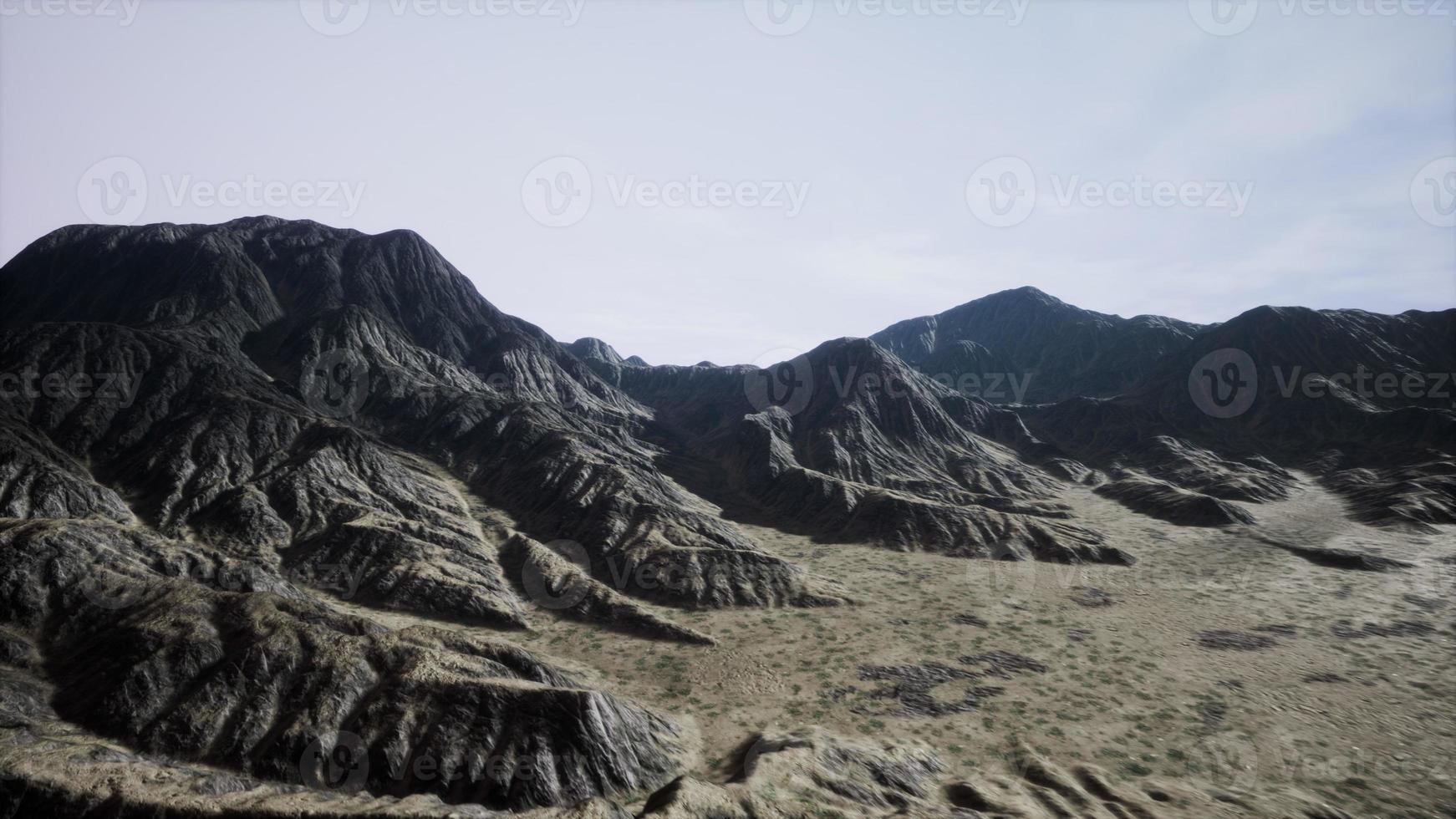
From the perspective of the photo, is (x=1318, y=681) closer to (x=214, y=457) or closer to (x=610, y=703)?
(x=610, y=703)

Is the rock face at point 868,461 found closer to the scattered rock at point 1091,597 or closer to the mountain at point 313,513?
the scattered rock at point 1091,597

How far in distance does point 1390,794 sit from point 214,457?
89548 millimetres

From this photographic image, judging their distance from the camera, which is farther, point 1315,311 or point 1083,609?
point 1315,311

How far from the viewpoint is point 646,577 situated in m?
59.4

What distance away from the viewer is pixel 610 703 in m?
31.0

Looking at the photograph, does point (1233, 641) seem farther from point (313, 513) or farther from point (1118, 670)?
point (313, 513)

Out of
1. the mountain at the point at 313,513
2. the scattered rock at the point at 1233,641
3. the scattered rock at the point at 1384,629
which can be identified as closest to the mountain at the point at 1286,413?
the scattered rock at the point at 1384,629

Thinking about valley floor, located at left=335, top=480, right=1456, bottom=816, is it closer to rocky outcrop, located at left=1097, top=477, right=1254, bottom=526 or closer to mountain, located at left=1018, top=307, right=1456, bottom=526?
rocky outcrop, located at left=1097, top=477, right=1254, bottom=526

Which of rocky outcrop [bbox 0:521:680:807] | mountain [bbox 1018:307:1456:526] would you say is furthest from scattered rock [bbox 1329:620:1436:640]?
rocky outcrop [bbox 0:521:680:807]

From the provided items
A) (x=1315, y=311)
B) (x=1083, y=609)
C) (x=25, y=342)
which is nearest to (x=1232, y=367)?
(x=1315, y=311)

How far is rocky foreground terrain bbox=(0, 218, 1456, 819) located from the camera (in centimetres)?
2836

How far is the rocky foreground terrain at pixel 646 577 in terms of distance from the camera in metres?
28.4

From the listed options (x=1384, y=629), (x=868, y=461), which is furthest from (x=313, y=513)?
(x=1384, y=629)

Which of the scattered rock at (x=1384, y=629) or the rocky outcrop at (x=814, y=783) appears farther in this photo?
the scattered rock at (x=1384, y=629)
